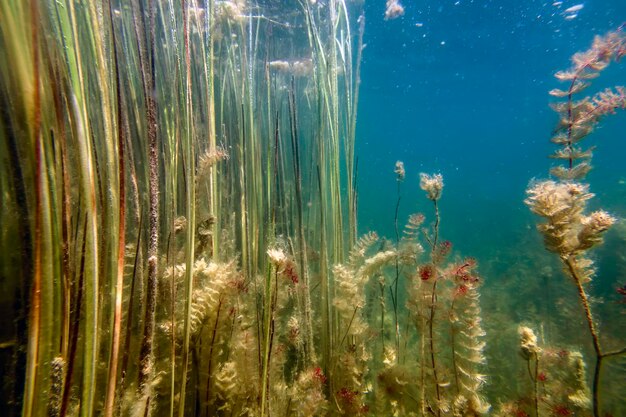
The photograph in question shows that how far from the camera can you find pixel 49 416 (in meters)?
1.01

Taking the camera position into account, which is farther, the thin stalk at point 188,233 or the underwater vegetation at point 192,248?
the thin stalk at point 188,233

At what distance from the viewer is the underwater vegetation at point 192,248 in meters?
0.96

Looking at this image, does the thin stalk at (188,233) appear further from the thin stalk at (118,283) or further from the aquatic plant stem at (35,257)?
the aquatic plant stem at (35,257)

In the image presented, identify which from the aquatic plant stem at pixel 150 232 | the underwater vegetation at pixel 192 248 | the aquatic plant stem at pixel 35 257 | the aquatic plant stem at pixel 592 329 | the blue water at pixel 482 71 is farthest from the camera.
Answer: the blue water at pixel 482 71

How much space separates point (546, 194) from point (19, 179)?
292 centimetres

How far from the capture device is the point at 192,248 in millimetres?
1332

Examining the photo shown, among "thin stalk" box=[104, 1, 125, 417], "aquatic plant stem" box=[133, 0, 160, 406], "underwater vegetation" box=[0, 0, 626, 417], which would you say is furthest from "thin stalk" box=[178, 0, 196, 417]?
"thin stalk" box=[104, 1, 125, 417]

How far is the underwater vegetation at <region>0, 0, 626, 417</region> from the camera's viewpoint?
3.14 feet

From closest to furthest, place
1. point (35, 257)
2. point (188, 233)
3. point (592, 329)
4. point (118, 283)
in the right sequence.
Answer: point (35, 257), point (118, 283), point (188, 233), point (592, 329)

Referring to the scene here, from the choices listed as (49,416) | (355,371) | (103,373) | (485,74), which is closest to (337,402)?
(355,371)

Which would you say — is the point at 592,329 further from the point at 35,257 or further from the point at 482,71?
the point at 482,71

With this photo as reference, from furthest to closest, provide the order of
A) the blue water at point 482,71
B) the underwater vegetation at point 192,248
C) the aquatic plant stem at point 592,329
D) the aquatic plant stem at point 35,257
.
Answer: the blue water at point 482,71
the aquatic plant stem at point 592,329
the underwater vegetation at point 192,248
the aquatic plant stem at point 35,257

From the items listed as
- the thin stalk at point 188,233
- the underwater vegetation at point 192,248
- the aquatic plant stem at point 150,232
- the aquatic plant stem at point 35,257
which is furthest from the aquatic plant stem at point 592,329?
the aquatic plant stem at point 35,257

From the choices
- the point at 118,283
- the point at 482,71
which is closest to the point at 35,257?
the point at 118,283
